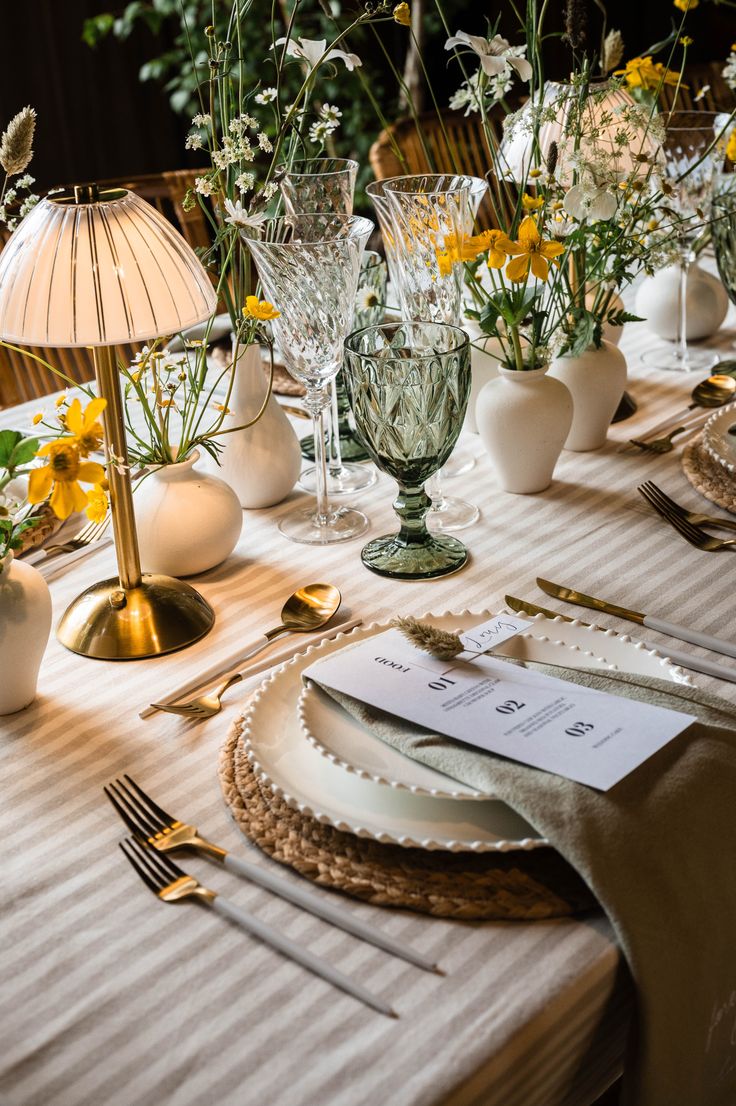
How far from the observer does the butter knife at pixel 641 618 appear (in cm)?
83

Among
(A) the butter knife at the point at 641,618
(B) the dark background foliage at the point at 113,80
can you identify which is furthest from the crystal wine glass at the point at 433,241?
(B) the dark background foliage at the point at 113,80

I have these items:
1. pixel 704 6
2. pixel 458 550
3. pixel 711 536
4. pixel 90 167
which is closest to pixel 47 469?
pixel 458 550

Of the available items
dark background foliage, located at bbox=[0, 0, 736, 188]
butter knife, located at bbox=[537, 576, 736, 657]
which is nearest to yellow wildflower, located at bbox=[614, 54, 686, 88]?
butter knife, located at bbox=[537, 576, 736, 657]

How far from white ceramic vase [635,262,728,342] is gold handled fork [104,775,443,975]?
104 centimetres

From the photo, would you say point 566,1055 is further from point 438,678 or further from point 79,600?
point 79,600

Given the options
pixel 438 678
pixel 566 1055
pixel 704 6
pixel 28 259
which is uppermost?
pixel 704 6

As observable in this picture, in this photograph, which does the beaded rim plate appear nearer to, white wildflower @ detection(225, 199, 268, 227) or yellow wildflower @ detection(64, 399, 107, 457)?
yellow wildflower @ detection(64, 399, 107, 457)

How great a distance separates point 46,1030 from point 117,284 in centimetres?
47

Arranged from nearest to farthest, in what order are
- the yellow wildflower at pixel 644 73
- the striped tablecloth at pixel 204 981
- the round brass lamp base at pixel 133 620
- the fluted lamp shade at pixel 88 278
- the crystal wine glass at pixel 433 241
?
the striped tablecloth at pixel 204 981 → the fluted lamp shade at pixel 88 278 → the round brass lamp base at pixel 133 620 → the crystal wine glass at pixel 433 241 → the yellow wildflower at pixel 644 73

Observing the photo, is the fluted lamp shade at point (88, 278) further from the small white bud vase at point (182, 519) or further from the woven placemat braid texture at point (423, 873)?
the woven placemat braid texture at point (423, 873)

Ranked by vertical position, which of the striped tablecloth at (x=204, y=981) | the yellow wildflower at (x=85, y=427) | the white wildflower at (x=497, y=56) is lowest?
the striped tablecloth at (x=204, y=981)

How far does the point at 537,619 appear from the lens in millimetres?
816

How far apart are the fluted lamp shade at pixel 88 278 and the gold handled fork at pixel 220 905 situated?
34cm

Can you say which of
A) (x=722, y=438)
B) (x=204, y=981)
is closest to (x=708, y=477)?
(x=722, y=438)
